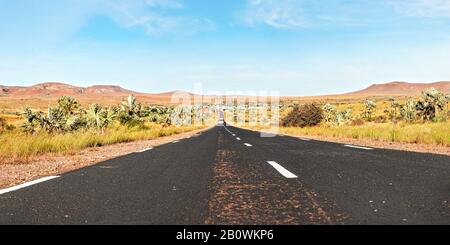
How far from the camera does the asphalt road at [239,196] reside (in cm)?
431

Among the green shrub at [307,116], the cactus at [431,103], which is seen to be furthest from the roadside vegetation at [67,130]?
the cactus at [431,103]

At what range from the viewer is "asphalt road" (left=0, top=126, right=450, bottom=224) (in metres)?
4.31

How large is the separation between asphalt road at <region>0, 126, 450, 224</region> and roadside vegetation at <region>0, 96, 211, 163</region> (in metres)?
6.33

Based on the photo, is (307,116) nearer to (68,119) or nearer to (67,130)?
(68,119)

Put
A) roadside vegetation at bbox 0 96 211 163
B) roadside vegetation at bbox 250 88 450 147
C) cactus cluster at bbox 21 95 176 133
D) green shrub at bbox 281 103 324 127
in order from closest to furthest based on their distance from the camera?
roadside vegetation at bbox 0 96 211 163
roadside vegetation at bbox 250 88 450 147
cactus cluster at bbox 21 95 176 133
green shrub at bbox 281 103 324 127

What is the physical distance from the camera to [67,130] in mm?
27172

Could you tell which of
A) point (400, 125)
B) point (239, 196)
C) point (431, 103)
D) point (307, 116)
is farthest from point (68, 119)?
point (431, 103)

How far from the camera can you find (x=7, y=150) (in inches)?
488

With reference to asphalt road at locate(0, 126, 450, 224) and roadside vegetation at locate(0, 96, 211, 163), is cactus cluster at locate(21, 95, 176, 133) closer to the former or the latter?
roadside vegetation at locate(0, 96, 211, 163)

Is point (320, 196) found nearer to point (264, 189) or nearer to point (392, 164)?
point (264, 189)

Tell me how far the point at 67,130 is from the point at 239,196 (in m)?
24.1

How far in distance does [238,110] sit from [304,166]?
163 metres

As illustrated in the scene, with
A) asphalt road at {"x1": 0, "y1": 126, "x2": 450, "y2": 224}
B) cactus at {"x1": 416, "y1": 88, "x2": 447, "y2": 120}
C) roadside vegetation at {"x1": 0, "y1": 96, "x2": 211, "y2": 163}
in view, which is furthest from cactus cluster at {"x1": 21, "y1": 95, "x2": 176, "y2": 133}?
cactus at {"x1": 416, "y1": 88, "x2": 447, "y2": 120}
